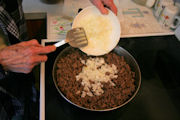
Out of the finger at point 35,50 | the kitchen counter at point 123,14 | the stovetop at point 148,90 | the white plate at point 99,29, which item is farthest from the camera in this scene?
the kitchen counter at point 123,14

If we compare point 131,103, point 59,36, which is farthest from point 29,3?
point 131,103

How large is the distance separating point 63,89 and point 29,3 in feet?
2.69

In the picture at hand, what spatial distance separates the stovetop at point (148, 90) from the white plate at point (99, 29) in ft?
0.70

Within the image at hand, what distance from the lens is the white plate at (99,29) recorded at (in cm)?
98

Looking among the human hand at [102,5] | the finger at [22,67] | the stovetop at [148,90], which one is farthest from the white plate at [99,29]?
the finger at [22,67]

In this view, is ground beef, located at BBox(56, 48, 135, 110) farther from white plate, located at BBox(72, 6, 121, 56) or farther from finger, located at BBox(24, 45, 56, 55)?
finger, located at BBox(24, 45, 56, 55)

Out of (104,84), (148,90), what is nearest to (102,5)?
(104,84)

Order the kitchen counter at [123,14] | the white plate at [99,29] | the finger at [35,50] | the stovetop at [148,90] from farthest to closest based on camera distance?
1. the kitchen counter at [123,14]
2. the white plate at [99,29]
3. the stovetop at [148,90]
4. the finger at [35,50]

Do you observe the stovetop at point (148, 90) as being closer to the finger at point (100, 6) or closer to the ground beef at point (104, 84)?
the ground beef at point (104, 84)

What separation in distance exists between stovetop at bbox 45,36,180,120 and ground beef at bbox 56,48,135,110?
42 mm

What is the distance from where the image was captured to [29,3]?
1.34 m

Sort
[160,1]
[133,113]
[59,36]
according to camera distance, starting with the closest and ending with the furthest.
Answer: [133,113]
[59,36]
[160,1]

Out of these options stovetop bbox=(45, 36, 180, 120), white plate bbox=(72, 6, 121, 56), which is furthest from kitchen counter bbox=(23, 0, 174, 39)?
white plate bbox=(72, 6, 121, 56)

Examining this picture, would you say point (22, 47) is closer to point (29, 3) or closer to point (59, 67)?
point (59, 67)
